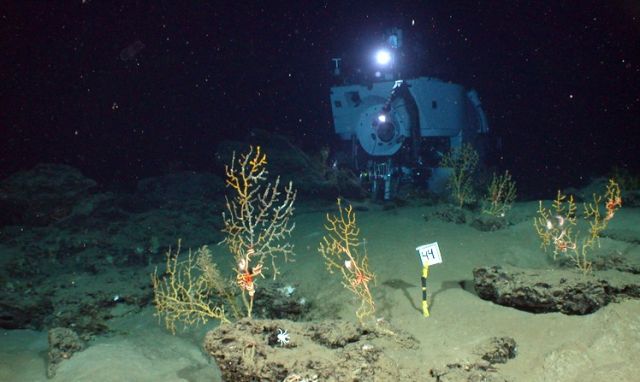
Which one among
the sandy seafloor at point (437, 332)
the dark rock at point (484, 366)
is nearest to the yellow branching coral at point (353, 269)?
the sandy seafloor at point (437, 332)

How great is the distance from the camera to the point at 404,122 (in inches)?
726

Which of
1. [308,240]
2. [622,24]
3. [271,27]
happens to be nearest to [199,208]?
[308,240]

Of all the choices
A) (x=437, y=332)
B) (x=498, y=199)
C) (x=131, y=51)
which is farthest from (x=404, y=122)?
(x=131, y=51)

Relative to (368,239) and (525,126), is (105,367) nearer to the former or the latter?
(368,239)

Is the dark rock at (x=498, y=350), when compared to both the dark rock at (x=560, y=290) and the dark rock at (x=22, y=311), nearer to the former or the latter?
the dark rock at (x=560, y=290)

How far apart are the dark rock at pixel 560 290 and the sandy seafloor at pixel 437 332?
0.14 meters

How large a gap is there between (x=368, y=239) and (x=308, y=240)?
5.90 feet

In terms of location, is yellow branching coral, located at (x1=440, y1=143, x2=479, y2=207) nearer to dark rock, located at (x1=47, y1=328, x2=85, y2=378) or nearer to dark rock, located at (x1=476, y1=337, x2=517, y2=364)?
dark rock, located at (x1=476, y1=337, x2=517, y2=364)

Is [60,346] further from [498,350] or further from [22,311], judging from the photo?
[498,350]

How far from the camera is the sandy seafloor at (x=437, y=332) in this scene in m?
3.73

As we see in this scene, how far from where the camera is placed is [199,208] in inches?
540

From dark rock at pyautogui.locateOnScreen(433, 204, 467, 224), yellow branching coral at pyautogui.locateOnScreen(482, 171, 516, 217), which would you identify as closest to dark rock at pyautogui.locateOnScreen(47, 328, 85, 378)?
dark rock at pyautogui.locateOnScreen(433, 204, 467, 224)

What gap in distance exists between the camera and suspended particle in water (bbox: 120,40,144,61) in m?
21.2

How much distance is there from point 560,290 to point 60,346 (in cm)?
628
